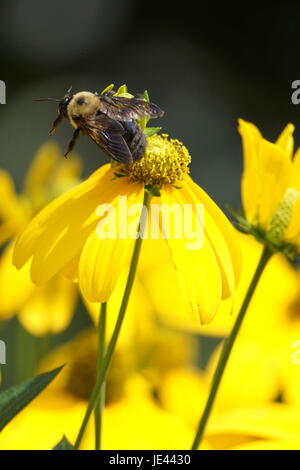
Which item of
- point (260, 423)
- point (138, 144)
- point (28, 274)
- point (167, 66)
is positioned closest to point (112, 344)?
point (138, 144)

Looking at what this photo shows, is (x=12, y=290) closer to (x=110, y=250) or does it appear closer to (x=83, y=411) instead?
(x=83, y=411)

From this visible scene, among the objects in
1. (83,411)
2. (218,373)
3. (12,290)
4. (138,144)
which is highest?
(138,144)

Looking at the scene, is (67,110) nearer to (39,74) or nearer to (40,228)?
(40,228)

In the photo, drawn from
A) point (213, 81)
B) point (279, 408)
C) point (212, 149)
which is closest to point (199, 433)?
point (279, 408)

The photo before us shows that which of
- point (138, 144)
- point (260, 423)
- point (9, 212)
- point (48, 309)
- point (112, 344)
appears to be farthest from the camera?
point (9, 212)

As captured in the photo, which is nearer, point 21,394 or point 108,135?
point 21,394

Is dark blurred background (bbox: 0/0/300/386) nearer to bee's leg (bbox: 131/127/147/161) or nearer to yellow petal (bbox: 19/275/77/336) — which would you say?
yellow petal (bbox: 19/275/77/336)

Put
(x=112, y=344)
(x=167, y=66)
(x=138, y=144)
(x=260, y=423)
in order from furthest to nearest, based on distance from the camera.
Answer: (x=167, y=66) < (x=260, y=423) < (x=138, y=144) < (x=112, y=344)
